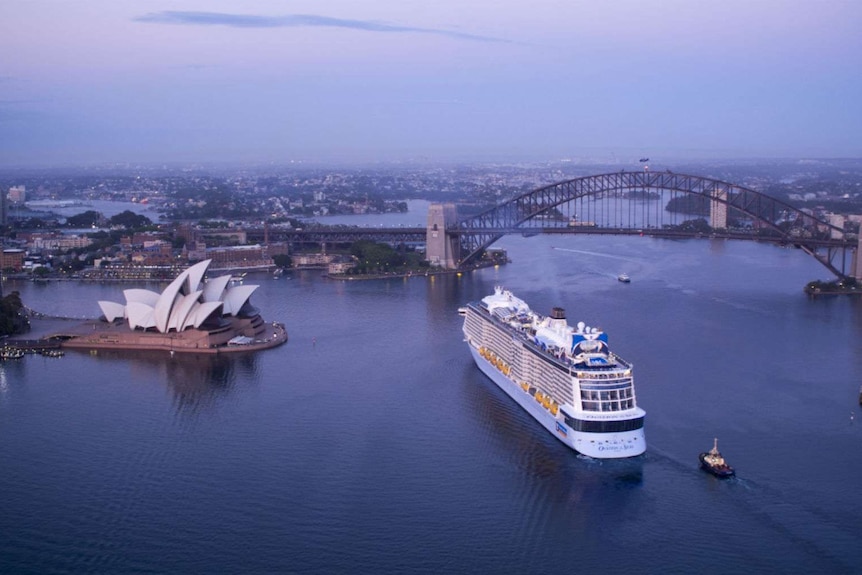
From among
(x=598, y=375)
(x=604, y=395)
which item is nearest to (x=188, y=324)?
(x=598, y=375)

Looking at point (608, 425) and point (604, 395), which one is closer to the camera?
point (608, 425)

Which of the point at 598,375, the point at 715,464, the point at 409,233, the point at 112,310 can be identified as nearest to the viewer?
the point at 715,464

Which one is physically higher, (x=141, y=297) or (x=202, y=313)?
(x=141, y=297)

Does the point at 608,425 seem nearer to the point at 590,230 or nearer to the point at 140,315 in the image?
the point at 140,315

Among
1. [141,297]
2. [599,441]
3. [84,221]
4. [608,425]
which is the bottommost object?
[599,441]

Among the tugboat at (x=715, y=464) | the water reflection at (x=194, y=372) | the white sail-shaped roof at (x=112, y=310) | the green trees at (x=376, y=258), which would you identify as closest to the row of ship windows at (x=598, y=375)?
the tugboat at (x=715, y=464)

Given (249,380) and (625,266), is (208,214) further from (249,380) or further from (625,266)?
(249,380)
